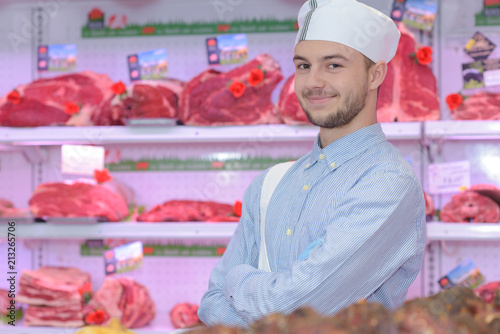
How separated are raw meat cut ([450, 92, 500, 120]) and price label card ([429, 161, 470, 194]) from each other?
0.95ft

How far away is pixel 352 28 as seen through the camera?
5.09 ft

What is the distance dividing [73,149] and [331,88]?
6.80ft

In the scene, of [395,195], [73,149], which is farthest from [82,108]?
[395,195]

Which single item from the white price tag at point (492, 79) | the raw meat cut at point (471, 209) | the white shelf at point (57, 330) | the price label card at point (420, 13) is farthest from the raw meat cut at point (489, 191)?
the white shelf at point (57, 330)

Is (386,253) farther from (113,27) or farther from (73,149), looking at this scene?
(113,27)

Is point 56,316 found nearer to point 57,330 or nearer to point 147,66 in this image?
point 57,330

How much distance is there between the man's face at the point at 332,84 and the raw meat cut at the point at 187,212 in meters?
1.45

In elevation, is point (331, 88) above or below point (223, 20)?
below

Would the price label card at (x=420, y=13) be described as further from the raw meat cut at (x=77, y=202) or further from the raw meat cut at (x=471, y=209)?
the raw meat cut at (x=77, y=202)

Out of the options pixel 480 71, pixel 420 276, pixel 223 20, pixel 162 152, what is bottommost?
pixel 420 276

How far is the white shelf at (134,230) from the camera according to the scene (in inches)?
111

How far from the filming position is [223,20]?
133 inches

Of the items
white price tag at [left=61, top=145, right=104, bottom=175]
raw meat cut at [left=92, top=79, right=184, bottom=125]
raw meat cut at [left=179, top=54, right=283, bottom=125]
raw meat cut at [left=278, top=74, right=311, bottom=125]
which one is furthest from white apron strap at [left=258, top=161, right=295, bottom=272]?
white price tag at [left=61, top=145, right=104, bottom=175]

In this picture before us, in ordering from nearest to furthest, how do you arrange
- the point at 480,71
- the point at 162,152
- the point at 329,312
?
1. the point at 329,312
2. the point at 480,71
3. the point at 162,152
